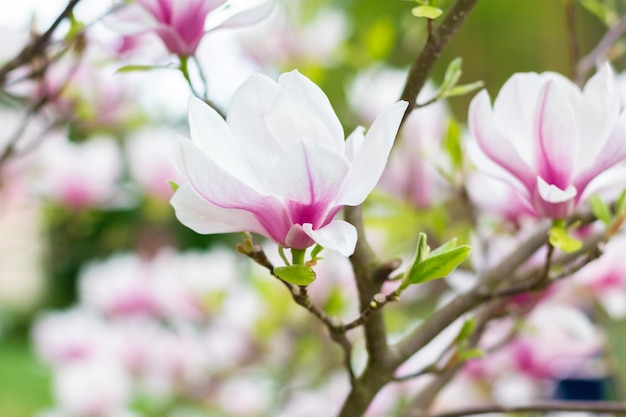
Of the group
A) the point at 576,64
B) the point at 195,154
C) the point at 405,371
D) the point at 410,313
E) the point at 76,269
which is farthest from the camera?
the point at 76,269

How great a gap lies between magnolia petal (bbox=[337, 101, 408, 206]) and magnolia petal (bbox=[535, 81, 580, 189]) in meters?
0.09

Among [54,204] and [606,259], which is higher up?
[606,259]

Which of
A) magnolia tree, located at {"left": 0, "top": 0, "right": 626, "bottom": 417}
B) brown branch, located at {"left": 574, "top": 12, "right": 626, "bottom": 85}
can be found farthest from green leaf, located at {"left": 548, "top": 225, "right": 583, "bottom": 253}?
brown branch, located at {"left": 574, "top": 12, "right": 626, "bottom": 85}

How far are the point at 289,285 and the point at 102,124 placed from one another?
0.63 meters

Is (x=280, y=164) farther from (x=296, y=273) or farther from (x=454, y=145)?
(x=454, y=145)

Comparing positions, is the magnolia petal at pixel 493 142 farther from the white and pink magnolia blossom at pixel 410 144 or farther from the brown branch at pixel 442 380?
the white and pink magnolia blossom at pixel 410 144

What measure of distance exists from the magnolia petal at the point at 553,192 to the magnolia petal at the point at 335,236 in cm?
10

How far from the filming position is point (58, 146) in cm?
93

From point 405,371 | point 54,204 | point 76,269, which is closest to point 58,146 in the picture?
point 54,204

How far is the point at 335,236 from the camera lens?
0.27 meters

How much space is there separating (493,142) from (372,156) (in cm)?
9

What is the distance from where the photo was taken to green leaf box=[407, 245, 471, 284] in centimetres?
30

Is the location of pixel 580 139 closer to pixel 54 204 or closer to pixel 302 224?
pixel 302 224

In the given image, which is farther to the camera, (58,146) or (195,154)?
(58,146)
